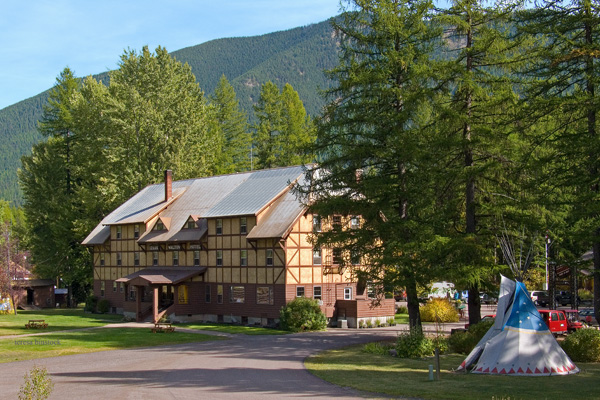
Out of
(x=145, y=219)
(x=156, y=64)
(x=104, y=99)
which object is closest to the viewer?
(x=145, y=219)

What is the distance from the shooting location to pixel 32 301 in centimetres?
7062

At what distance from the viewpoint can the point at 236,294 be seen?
46000 millimetres

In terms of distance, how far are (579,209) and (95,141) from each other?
164 ft

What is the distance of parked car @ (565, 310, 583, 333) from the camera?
37.5m

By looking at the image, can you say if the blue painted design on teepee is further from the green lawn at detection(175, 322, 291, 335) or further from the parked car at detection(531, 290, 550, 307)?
the parked car at detection(531, 290, 550, 307)

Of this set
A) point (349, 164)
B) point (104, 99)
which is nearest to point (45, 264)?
point (104, 99)

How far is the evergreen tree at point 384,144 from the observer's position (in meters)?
29.4

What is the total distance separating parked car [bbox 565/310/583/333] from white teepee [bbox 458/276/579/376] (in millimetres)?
14863

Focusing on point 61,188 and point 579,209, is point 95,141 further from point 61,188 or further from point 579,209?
point 579,209

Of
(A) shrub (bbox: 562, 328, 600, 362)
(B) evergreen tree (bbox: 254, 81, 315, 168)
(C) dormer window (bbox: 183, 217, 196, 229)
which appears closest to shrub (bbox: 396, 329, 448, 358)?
(A) shrub (bbox: 562, 328, 600, 362)

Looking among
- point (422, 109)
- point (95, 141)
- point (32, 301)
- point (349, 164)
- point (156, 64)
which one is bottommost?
point (32, 301)

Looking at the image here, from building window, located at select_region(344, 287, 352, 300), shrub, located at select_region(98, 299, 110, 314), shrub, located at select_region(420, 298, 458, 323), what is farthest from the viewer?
shrub, located at select_region(98, 299, 110, 314)

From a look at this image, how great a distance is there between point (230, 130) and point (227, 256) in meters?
44.3

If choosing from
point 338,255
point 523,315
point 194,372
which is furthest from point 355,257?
point 194,372
